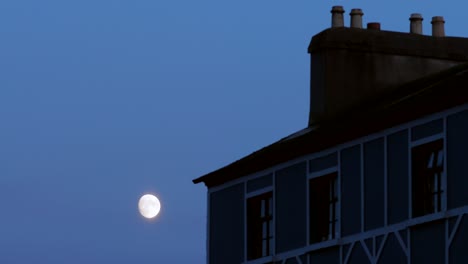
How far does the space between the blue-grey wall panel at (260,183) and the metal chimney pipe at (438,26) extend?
218 inches

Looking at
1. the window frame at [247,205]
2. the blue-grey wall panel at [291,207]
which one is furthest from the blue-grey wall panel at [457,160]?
the window frame at [247,205]

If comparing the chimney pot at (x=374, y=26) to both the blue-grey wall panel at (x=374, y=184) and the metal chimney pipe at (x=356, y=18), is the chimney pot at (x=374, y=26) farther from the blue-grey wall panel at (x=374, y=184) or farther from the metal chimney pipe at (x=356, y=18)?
the blue-grey wall panel at (x=374, y=184)

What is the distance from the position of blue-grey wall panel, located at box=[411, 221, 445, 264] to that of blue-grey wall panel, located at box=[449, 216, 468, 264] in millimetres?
317

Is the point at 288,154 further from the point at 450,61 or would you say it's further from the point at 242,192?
the point at 450,61

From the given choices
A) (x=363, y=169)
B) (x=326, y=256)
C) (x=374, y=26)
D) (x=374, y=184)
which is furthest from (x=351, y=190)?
(x=374, y=26)

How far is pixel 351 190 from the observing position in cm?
3734

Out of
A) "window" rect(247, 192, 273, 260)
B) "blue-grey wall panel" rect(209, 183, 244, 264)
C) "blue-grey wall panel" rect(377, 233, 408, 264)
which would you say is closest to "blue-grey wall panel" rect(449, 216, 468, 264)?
"blue-grey wall panel" rect(377, 233, 408, 264)

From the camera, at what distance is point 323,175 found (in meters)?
38.4

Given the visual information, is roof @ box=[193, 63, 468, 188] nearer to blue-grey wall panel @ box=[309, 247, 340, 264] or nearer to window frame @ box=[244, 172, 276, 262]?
window frame @ box=[244, 172, 276, 262]

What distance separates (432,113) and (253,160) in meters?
7.59

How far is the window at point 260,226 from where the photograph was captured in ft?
135

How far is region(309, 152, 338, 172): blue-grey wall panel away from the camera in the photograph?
38.0 m

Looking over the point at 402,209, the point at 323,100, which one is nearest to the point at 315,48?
the point at 323,100

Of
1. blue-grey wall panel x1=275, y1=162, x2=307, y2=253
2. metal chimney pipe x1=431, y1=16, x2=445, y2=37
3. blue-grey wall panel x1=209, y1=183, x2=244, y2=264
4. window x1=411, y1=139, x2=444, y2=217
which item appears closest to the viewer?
window x1=411, y1=139, x2=444, y2=217
